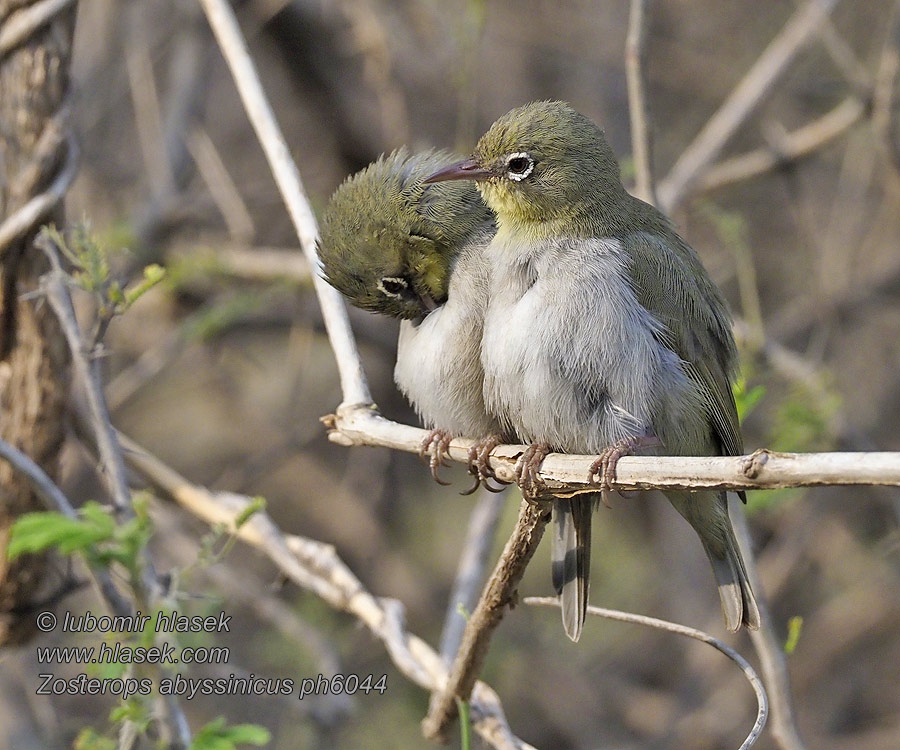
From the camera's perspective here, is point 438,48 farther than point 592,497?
Yes

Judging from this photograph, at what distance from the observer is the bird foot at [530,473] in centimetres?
209

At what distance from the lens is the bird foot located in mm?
2088

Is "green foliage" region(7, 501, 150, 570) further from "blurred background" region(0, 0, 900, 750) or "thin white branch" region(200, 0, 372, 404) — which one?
"blurred background" region(0, 0, 900, 750)

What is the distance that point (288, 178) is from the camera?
2693 mm

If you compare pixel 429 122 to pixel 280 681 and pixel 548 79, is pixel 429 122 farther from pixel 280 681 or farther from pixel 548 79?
pixel 280 681

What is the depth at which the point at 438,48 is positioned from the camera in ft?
18.6

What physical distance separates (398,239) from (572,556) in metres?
0.97

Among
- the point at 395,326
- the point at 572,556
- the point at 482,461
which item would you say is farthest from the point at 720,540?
the point at 395,326

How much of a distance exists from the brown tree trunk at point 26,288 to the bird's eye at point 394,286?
2.76 ft

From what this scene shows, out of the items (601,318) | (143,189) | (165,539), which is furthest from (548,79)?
(601,318)

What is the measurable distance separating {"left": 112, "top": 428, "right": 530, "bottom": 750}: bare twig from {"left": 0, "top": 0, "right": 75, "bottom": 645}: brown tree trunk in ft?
1.07

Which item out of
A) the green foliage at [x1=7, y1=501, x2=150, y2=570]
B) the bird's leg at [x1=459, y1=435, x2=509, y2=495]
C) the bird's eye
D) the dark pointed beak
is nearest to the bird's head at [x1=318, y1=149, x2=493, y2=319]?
the bird's eye

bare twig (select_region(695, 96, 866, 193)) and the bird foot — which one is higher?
bare twig (select_region(695, 96, 866, 193))

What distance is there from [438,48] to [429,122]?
0.44 meters
